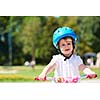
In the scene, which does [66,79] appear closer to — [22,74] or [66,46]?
[66,46]

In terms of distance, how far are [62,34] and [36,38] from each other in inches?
20.7

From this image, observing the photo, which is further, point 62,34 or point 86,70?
point 86,70

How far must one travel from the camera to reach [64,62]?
21.6 feet

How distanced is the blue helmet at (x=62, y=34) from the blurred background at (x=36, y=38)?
119 mm

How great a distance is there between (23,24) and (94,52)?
1.20 m

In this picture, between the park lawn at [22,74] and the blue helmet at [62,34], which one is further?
the park lawn at [22,74]

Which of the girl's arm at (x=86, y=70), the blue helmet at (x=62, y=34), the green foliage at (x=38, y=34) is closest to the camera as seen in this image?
the blue helmet at (x=62, y=34)

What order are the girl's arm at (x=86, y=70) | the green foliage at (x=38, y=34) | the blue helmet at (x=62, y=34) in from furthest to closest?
the green foliage at (x=38, y=34)
the girl's arm at (x=86, y=70)
the blue helmet at (x=62, y=34)

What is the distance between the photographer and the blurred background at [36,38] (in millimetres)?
6734

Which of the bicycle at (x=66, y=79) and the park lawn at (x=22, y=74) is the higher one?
the park lawn at (x=22, y=74)

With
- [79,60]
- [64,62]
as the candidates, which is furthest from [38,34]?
[79,60]

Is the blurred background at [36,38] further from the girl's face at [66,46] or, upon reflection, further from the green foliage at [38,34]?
the girl's face at [66,46]

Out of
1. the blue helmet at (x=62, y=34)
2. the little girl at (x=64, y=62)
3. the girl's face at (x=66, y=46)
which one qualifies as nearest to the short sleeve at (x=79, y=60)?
the little girl at (x=64, y=62)
